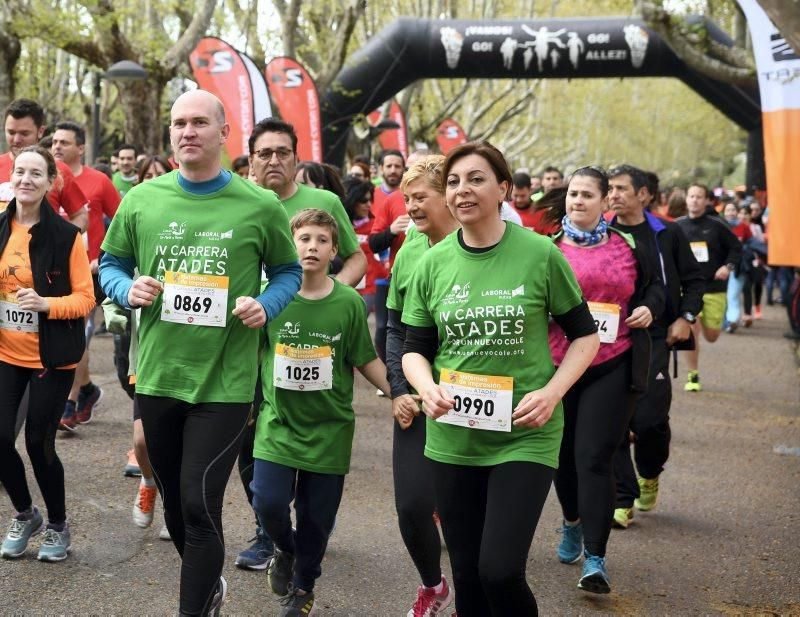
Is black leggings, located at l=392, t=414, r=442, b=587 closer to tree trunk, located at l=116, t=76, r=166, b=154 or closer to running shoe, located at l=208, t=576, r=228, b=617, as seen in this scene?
running shoe, located at l=208, t=576, r=228, b=617

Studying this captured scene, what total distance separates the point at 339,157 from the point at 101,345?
10.3 metres

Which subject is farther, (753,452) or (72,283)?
(753,452)

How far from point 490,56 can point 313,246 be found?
60.9ft

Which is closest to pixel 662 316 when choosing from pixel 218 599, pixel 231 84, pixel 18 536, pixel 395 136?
pixel 218 599

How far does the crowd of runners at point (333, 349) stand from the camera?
3.80m

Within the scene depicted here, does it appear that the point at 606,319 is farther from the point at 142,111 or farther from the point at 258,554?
the point at 142,111

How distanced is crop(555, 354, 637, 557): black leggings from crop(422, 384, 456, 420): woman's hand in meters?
1.74

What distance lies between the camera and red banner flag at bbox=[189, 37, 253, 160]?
44.0ft

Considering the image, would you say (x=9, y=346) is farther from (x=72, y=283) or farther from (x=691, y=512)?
(x=691, y=512)

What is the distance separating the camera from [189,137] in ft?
13.4

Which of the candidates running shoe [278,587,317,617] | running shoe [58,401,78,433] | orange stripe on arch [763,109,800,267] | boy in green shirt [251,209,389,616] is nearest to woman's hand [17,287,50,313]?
boy in green shirt [251,209,389,616]

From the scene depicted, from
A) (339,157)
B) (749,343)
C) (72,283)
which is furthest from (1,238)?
(339,157)

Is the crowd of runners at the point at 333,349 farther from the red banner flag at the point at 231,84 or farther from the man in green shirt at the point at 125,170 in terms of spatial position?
the red banner flag at the point at 231,84

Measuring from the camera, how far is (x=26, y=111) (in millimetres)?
6719
